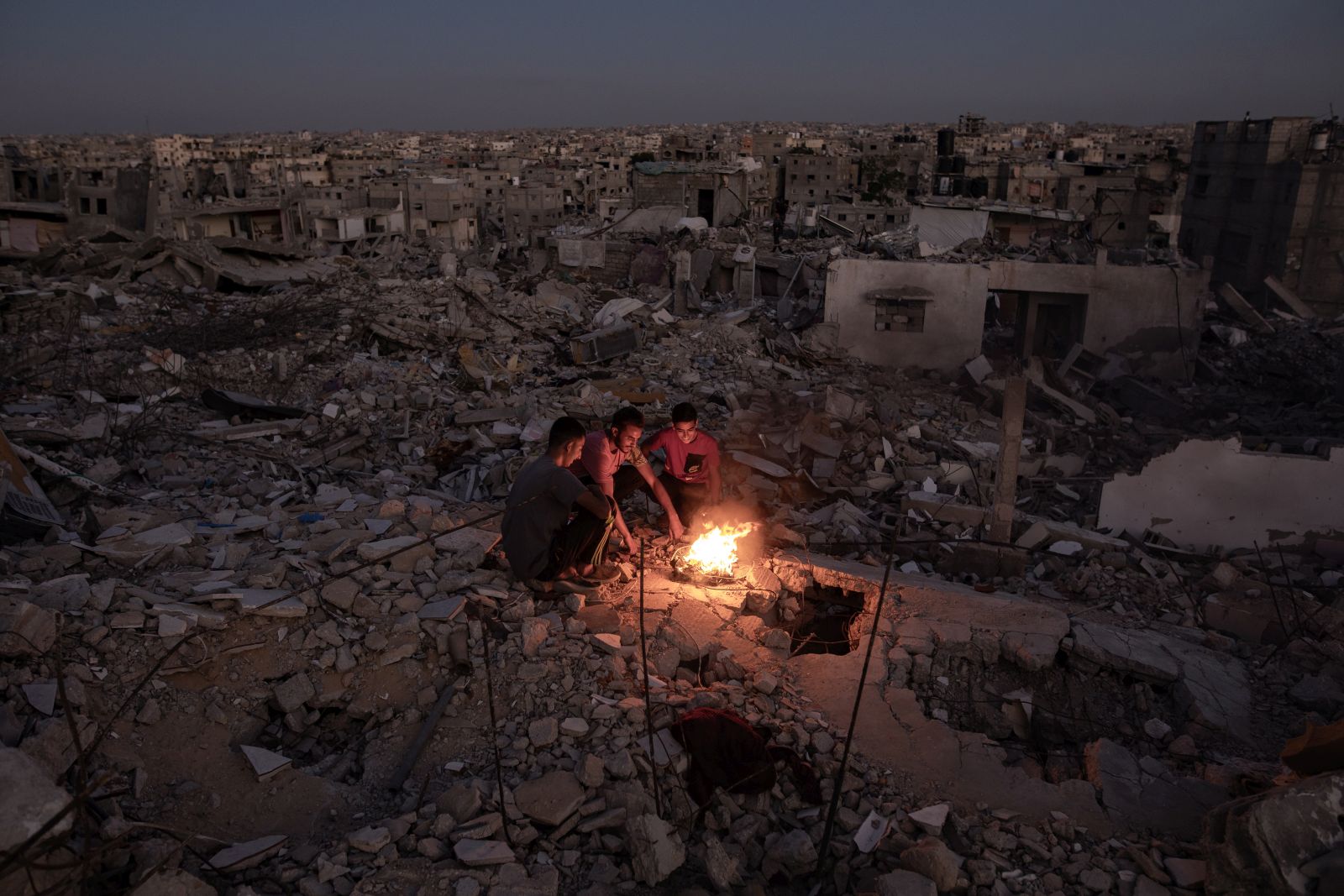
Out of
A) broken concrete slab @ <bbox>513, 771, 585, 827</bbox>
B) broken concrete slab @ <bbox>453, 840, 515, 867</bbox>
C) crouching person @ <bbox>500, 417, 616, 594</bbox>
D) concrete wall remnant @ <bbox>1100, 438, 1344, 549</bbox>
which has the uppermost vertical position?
crouching person @ <bbox>500, 417, 616, 594</bbox>

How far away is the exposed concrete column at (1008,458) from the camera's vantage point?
6855 millimetres

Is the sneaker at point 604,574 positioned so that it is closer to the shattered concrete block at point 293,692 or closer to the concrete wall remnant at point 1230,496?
the shattered concrete block at point 293,692

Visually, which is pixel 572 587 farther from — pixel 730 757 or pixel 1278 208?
pixel 1278 208

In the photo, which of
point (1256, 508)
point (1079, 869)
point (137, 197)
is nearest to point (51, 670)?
point (1079, 869)

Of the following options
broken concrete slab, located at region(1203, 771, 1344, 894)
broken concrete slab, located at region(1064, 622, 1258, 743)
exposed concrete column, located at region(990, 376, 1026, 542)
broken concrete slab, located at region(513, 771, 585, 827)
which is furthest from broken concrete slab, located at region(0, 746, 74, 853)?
exposed concrete column, located at region(990, 376, 1026, 542)

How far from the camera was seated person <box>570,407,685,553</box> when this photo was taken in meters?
5.76

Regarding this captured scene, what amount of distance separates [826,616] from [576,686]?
7.27 feet

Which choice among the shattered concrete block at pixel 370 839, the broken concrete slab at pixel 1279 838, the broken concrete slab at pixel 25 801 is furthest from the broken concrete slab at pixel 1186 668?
the broken concrete slab at pixel 25 801

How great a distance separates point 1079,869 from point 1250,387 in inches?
581

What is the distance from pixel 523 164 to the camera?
6159 centimetres

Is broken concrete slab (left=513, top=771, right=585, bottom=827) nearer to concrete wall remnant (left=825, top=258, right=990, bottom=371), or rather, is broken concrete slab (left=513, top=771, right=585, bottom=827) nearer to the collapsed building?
the collapsed building

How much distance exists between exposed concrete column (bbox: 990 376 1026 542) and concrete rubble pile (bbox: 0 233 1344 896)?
0.28 metres

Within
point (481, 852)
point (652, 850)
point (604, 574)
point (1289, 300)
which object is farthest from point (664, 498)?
point (1289, 300)

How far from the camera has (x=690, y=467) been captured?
6547 mm
